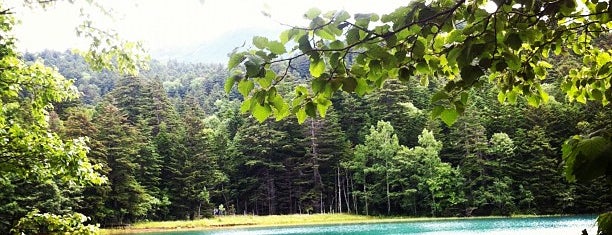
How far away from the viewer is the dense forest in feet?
144

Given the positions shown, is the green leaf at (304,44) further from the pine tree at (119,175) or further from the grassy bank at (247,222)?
the pine tree at (119,175)

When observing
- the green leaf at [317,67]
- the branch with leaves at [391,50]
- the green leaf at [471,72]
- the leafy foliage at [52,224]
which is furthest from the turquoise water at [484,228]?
the green leaf at [317,67]

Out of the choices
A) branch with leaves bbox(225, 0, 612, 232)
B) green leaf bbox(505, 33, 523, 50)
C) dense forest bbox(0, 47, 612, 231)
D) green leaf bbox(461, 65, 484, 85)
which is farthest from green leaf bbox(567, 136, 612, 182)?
dense forest bbox(0, 47, 612, 231)

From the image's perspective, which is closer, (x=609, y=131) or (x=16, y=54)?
(x=609, y=131)

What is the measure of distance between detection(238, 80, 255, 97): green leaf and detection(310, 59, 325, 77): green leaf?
0.76 ft

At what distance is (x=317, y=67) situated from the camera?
1821mm

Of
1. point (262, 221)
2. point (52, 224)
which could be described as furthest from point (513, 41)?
point (262, 221)

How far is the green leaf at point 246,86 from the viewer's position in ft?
5.61

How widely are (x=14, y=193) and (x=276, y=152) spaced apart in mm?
29504

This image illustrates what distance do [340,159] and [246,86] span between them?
53.4 m

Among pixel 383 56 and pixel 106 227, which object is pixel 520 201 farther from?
pixel 383 56

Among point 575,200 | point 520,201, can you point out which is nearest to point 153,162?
point 520,201

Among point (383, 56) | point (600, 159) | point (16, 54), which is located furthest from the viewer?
point (16, 54)

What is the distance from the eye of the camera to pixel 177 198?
51.1m
